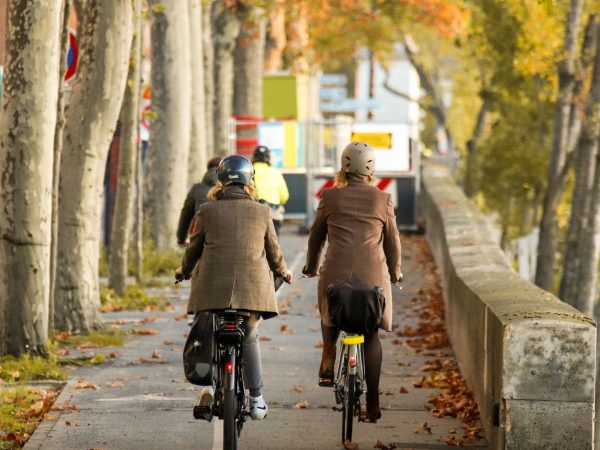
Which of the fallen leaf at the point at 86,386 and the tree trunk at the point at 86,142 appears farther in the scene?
the tree trunk at the point at 86,142

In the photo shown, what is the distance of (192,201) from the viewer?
1641cm

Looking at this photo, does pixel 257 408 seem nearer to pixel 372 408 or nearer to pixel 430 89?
pixel 372 408

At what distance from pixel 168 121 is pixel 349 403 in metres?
14.8

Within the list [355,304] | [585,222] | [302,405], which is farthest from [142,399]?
[585,222]

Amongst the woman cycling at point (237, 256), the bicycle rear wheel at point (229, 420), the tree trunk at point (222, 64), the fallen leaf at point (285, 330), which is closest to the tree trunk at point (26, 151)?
the woman cycling at point (237, 256)

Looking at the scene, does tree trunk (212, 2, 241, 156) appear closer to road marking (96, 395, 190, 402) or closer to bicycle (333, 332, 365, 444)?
road marking (96, 395, 190, 402)

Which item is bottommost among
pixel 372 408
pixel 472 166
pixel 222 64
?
pixel 472 166

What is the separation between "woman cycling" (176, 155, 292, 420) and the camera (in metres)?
9.44

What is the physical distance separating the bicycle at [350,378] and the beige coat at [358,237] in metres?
0.20

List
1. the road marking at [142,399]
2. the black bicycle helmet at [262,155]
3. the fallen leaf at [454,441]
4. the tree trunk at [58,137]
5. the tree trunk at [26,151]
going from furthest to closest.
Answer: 1. the black bicycle helmet at [262,155]
2. the tree trunk at [58,137]
3. the tree trunk at [26,151]
4. the road marking at [142,399]
5. the fallen leaf at [454,441]

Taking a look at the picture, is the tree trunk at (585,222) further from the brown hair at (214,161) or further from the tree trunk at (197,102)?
the tree trunk at (197,102)

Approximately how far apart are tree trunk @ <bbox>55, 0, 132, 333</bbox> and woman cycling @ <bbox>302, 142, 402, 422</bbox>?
17.0 ft

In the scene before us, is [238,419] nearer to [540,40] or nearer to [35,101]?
[35,101]

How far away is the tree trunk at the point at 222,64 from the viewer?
31453 mm
